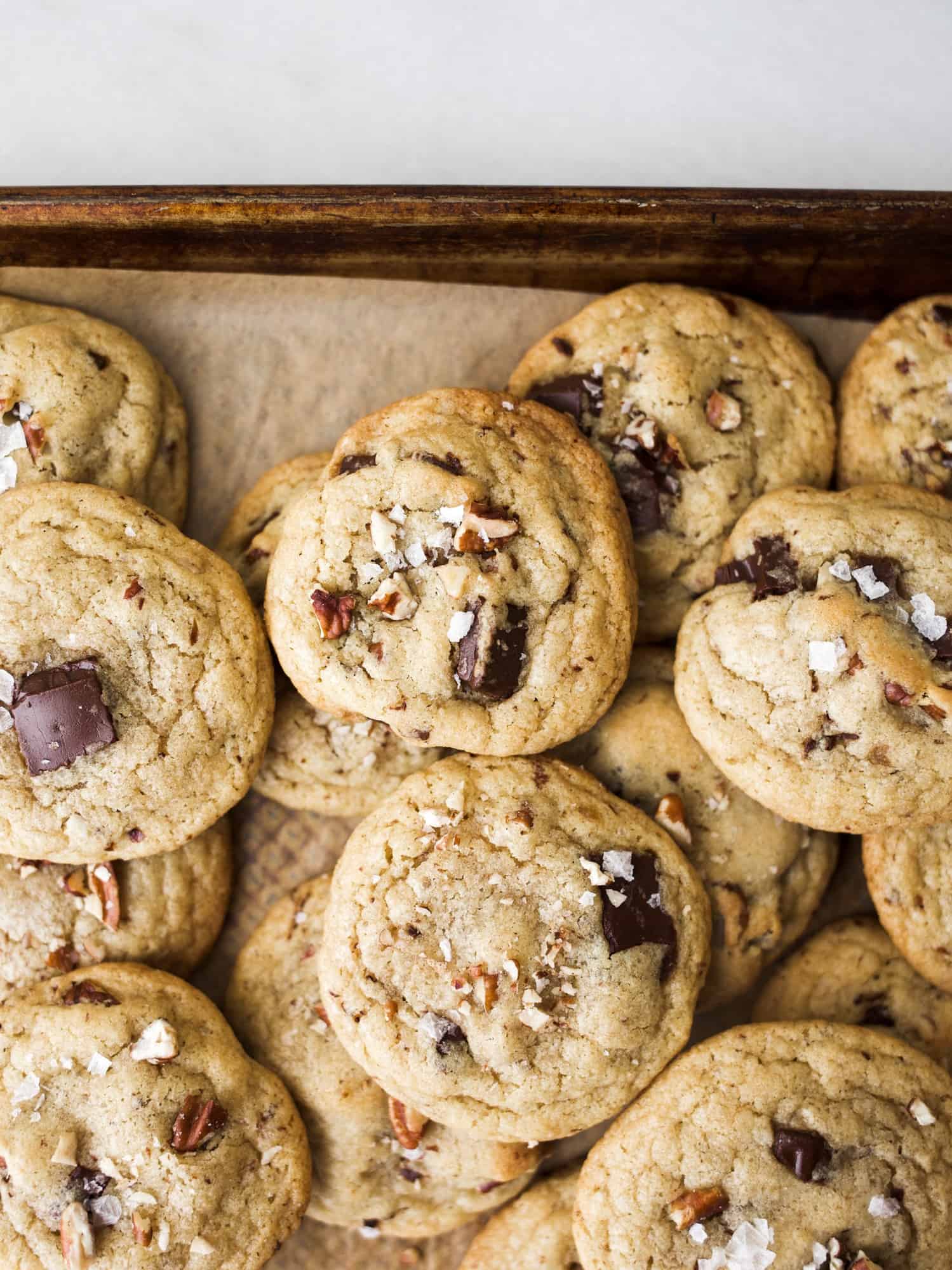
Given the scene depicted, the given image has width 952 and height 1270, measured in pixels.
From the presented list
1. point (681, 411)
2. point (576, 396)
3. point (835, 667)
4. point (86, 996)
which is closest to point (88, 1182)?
point (86, 996)

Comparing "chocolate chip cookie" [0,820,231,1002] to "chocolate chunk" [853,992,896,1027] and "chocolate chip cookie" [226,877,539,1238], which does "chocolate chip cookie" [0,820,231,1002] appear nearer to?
"chocolate chip cookie" [226,877,539,1238]

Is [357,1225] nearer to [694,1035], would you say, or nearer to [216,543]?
[694,1035]

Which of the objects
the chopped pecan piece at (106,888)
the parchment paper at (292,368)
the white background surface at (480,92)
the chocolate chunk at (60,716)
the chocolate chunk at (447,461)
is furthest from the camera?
the white background surface at (480,92)

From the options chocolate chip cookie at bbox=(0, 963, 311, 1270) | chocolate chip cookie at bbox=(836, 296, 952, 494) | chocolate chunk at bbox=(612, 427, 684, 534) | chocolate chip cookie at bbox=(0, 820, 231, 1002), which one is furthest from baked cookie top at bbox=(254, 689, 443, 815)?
chocolate chip cookie at bbox=(836, 296, 952, 494)

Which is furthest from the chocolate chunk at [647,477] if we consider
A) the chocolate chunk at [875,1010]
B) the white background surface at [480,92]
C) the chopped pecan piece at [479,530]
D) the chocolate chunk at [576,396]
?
the chocolate chunk at [875,1010]

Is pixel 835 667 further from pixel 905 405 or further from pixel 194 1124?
pixel 194 1124

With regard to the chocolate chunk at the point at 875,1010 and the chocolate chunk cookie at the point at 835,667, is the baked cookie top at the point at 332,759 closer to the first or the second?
the chocolate chunk cookie at the point at 835,667
